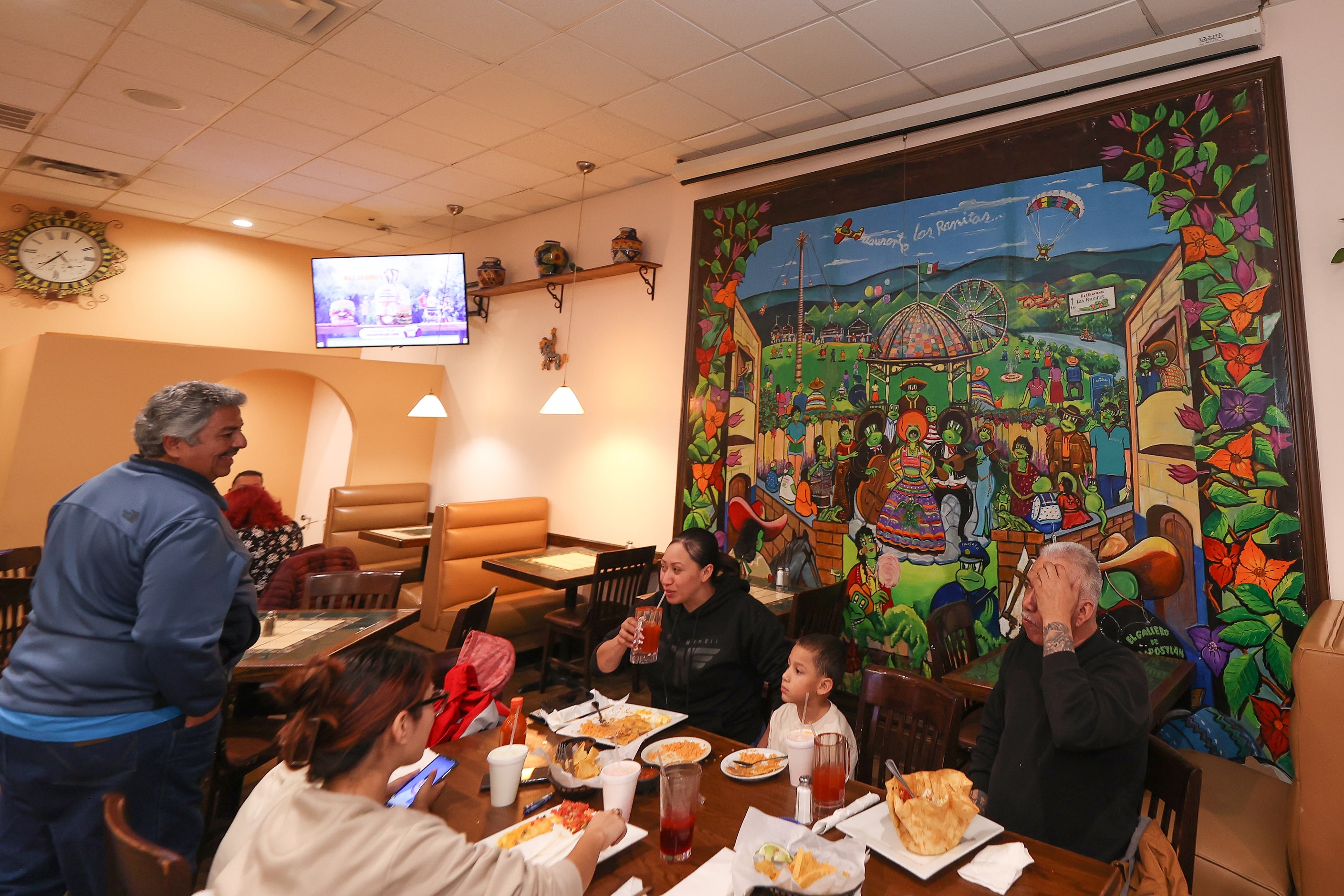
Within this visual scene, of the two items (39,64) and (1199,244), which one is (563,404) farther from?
(1199,244)

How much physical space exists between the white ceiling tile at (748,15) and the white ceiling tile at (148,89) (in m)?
3.19

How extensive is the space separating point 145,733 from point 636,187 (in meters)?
4.83

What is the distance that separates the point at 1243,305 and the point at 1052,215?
957 mm

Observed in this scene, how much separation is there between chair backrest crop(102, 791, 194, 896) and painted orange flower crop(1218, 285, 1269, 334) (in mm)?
4013

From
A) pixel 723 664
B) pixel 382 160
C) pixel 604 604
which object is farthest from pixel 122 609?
pixel 382 160

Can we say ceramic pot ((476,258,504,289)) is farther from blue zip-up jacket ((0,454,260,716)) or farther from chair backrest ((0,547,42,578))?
blue zip-up jacket ((0,454,260,716))

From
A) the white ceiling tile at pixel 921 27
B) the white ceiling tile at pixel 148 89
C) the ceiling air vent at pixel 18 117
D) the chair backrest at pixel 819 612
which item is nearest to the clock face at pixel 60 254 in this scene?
the ceiling air vent at pixel 18 117

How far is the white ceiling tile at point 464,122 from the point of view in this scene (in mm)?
4371

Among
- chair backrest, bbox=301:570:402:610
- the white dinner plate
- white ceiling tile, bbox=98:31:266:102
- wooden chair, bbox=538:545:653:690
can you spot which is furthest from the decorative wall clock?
the white dinner plate

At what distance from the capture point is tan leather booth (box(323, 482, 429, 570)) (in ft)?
20.4

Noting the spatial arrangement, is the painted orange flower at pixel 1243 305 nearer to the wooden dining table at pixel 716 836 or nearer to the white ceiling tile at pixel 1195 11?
the white ceiling tile at pixel 1195 11

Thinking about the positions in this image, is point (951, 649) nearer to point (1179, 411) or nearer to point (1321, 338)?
point (1179, 411)

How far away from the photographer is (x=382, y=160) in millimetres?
5258

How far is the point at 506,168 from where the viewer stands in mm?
5367
